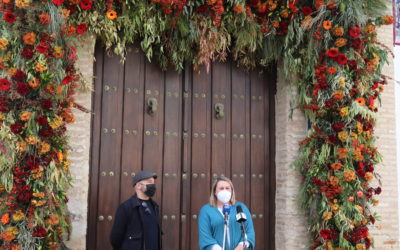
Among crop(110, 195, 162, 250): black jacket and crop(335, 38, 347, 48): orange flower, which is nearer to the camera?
crop(110, 195, 162, 250): black jacket

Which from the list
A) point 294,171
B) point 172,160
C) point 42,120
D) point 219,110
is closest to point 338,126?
point 294,171

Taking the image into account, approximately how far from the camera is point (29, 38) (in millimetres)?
4629

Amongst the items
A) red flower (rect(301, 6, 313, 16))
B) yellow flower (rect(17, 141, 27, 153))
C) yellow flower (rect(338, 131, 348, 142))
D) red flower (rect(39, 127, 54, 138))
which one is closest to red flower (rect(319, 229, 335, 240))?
yellow flower (rect(338, 131, 348, 142))

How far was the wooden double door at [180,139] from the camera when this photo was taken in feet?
18.1

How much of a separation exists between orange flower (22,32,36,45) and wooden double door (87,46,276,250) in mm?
1011

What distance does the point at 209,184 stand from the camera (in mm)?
5992

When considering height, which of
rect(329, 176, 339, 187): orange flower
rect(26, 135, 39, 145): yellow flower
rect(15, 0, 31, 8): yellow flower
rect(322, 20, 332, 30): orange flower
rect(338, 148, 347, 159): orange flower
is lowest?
rect(329, 176, 339, 187): orange flower

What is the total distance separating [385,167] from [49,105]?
157 inches

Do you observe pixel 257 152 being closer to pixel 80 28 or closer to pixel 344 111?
pixel 344 111

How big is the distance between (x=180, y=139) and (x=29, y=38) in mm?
2000

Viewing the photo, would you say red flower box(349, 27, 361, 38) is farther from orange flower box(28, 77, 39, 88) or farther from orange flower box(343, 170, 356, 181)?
orange flower box(28, 77, 39, 88)

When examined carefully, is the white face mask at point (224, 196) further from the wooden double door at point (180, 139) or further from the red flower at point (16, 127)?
the red flower at point (16, 127)

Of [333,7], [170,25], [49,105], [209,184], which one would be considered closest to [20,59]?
[49,105]

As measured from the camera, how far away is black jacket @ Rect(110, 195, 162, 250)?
4.57m
